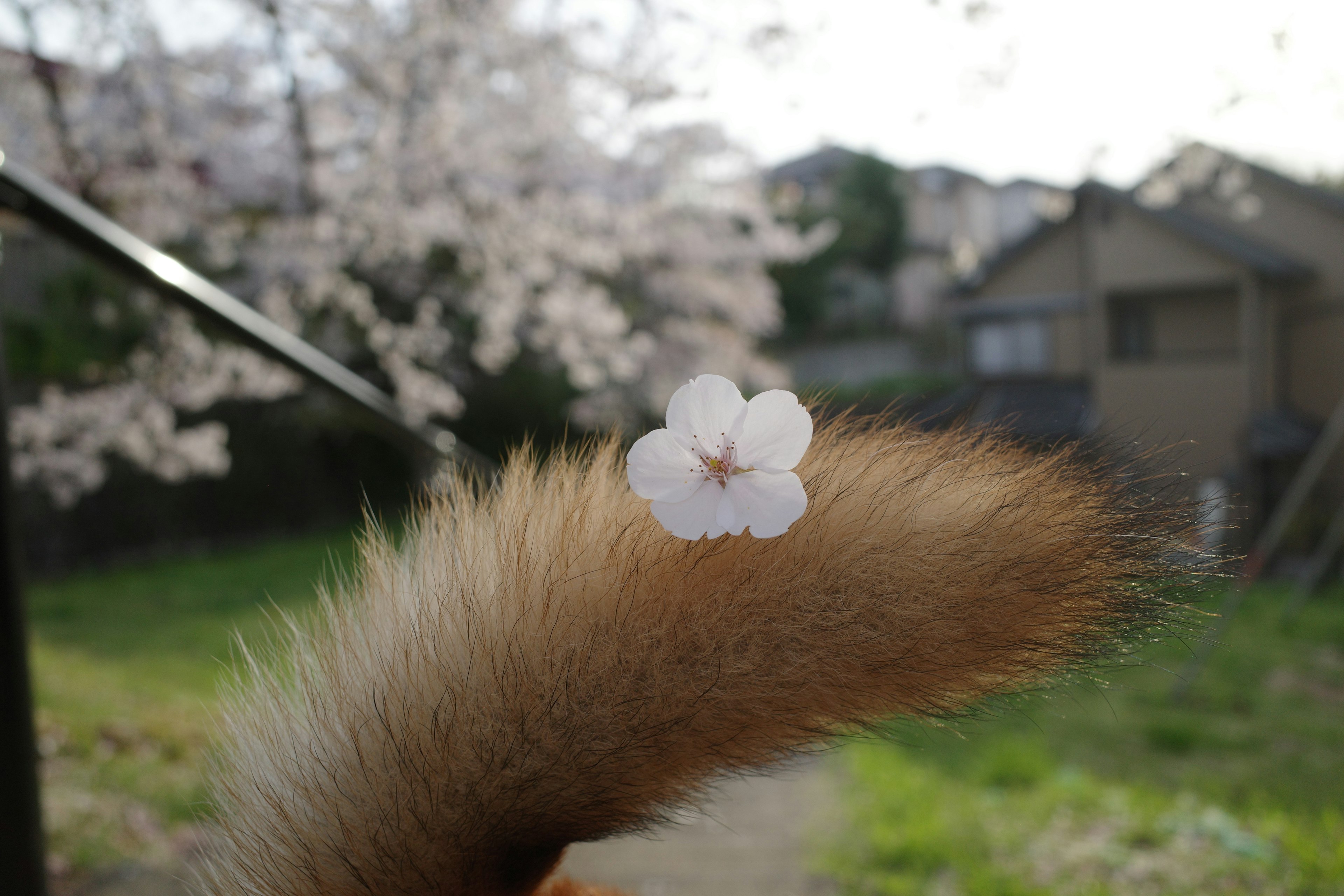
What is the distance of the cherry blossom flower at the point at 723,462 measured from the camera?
53 cm

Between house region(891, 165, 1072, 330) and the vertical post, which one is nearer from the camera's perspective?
the vertical post

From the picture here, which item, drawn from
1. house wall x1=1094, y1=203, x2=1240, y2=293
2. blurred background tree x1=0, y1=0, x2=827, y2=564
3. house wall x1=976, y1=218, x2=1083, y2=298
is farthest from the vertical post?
house wall x1=976, y1=218, x2=1083, y2=298

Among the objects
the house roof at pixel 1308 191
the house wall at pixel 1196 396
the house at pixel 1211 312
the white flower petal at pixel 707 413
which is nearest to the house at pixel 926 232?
the house at pixel 1211 312

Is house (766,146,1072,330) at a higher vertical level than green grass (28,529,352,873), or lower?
higher

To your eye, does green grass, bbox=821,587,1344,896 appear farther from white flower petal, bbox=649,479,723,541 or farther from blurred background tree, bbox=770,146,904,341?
blurred background tree, bbox=770,146,904,341

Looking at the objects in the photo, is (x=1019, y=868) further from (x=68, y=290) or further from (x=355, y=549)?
(x=68, y=290)

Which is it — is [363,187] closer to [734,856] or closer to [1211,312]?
[734,856]

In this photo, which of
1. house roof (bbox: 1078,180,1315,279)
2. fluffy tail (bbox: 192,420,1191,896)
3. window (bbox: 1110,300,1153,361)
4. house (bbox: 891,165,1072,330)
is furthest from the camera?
house (bbox: 891,165,1072,330)

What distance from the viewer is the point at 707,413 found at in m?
0.60

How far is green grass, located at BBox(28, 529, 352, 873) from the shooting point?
11.2 feet

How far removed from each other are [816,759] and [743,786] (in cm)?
377

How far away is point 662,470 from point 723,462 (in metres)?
0.04

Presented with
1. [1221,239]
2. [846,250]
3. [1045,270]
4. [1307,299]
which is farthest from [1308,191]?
[846,250]

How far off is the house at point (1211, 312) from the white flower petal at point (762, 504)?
42.2 feet
